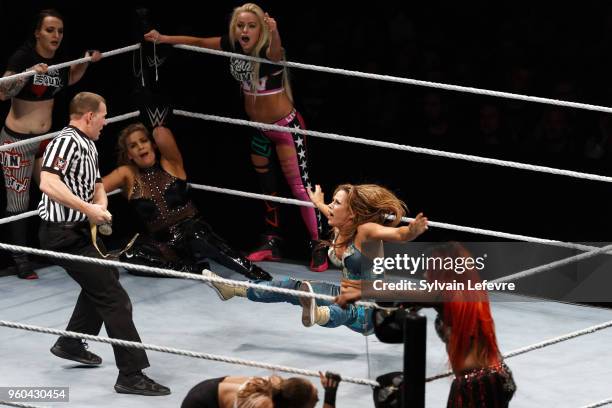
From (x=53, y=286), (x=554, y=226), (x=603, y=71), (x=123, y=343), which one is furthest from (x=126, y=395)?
(x=603, y=71)

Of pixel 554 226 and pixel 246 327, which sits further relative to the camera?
pixel 554 226

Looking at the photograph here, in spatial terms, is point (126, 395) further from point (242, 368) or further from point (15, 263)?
point (15, 263)

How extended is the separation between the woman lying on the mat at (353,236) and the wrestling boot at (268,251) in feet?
3.68

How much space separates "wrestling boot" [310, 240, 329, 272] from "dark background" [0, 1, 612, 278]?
0.96ft

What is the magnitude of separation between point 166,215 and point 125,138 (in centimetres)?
38

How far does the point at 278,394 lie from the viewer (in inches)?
160

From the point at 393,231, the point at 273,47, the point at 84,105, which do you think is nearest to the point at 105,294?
the point at 84,105

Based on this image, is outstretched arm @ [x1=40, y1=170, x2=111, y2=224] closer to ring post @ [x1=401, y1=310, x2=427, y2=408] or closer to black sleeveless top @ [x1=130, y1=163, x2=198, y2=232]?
black sleeveless top @ [x1=130, y1=163, x2=198, y2=232]

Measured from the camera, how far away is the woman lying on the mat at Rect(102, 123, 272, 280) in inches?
233

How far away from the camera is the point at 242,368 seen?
5.21 meters

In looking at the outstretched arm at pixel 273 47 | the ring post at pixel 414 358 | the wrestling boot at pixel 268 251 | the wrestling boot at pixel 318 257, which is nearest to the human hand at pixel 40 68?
the outstretched arm at pixel 273 47

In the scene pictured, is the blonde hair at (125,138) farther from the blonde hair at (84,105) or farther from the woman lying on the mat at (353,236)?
the woman lying on the mat at (353,236)

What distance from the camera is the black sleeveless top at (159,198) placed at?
5.91 meters

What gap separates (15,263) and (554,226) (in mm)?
2275
